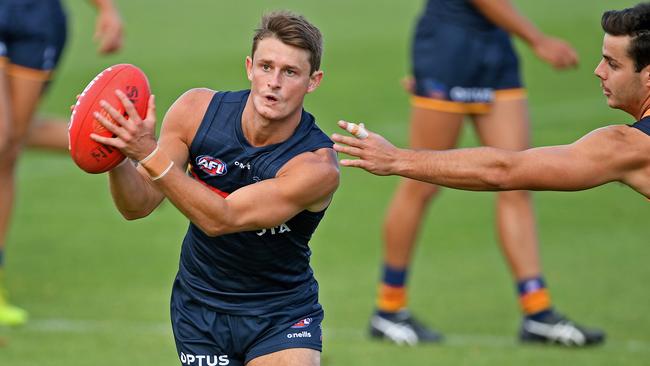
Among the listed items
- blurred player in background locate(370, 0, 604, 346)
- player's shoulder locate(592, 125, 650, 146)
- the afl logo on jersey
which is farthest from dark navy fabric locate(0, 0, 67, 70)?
player's shoulder locate(592, 125, 650, 146)

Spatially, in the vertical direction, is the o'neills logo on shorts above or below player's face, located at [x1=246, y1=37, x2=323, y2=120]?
below

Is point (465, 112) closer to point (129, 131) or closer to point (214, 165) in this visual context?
point (214, 165)

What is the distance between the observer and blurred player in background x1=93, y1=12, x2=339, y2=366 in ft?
19.5

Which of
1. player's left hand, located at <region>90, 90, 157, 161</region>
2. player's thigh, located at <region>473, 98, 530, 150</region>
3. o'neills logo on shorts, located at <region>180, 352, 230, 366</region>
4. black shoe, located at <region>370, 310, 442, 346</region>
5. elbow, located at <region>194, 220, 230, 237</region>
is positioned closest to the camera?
player's left hand, located at <region>90, 90, 157, 161</region>

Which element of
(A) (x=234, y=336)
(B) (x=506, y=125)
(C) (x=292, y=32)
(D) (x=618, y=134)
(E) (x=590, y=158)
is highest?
(C) (x=292, y=32)

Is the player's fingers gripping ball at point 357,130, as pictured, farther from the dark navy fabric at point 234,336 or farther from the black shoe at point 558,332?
the black shoe at point 558,332

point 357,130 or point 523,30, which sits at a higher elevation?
point 357,130

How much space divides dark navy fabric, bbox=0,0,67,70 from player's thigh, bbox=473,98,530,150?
3015mm

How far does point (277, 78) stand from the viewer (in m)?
5.94

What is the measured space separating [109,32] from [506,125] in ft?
9.53

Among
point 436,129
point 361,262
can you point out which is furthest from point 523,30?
point 361,262

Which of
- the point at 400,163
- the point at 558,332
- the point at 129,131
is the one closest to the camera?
the point at 129,131

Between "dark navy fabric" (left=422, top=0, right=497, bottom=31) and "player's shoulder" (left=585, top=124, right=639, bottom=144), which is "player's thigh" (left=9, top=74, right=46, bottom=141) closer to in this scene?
"dark navy fabric" (left=422, top=0, right=497, bottom=31)

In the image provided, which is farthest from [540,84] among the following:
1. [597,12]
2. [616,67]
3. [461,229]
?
[616,67]
